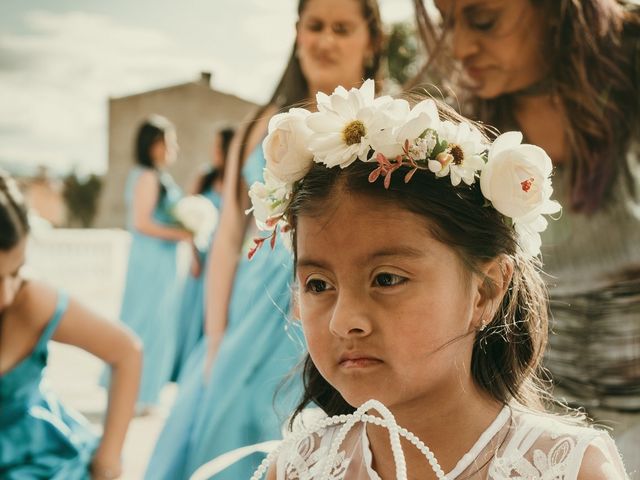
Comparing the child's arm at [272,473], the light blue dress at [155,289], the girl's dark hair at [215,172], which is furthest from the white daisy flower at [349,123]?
the girl's dark hair at [215,172]

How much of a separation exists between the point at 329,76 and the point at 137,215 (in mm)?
4860

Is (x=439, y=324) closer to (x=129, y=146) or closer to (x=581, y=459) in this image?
(x=581, y=459)

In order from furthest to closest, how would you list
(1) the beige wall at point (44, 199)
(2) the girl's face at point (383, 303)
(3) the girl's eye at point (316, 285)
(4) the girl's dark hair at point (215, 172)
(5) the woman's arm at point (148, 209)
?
(1) the beige wall at point (44, 199)
(4) the girl's dark hair at point (215, 172)
(5) the woman's arm at point (148, 209)
(3) the girl's eye at point (316, 285)
(2) the girl's face at point (383, 303)

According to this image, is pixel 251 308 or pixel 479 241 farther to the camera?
pixel 251 308

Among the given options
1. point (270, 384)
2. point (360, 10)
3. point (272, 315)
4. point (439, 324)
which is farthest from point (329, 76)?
point (439, 324)

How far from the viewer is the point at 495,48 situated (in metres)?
2.63

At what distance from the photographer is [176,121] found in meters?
32.6

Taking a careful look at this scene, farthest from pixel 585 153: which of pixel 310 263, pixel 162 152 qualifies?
pixel 162 152

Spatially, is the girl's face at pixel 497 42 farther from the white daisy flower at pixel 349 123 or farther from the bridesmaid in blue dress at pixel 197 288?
the bridesmaid in blue dress at pixel 197 288

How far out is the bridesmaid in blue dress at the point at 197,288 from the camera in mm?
7613

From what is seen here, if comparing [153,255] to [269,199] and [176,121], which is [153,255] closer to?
[269,199]

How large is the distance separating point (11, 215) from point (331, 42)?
52.5 inches

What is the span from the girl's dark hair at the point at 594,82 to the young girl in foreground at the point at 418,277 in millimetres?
779

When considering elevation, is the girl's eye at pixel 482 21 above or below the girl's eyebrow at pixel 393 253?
above
